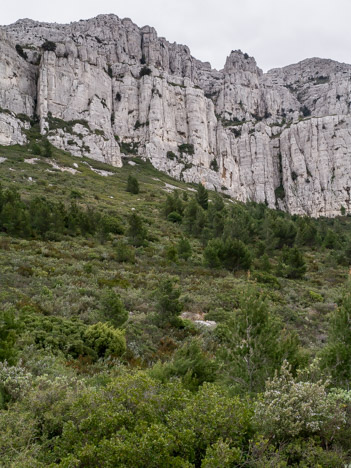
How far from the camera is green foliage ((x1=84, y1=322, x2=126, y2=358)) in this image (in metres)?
9.61

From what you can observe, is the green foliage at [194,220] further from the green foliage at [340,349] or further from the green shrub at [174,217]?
the green foliage at [340,349]

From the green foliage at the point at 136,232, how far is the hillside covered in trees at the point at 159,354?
139mm

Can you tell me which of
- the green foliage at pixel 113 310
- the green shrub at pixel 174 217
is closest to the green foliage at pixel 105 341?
the green foliage at pixel 113 310

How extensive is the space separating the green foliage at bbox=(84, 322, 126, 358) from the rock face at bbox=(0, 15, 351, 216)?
69609mm

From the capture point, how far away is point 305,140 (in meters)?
109

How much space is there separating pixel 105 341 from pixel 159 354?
6.16 ft

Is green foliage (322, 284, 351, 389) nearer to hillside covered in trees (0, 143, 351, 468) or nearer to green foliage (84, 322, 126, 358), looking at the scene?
hillside covered in trees (0, 143, 351, 468)

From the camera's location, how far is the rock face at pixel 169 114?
8275cm

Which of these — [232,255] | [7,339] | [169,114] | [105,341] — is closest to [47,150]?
[169,114]

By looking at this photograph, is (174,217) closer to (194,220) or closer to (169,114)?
(194,220)

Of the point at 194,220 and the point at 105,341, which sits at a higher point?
the point at 194,220

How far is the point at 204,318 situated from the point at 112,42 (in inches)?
4933

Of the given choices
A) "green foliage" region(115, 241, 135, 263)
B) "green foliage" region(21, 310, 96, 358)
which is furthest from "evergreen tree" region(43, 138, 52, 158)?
"green foliage" region(21, 310, 96, 358)

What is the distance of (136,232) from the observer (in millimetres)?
29609
